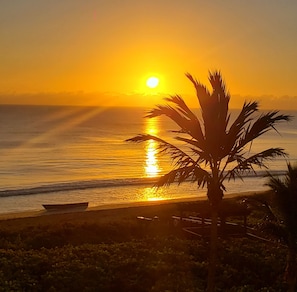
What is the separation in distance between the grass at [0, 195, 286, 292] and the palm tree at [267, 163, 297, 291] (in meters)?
2.20

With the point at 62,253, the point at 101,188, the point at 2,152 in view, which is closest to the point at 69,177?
the point at 101,188

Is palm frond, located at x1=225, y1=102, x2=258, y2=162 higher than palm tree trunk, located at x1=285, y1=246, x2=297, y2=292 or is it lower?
higher

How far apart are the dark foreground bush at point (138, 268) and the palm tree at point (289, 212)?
2.22m

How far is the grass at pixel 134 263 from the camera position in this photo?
14430 millimetres

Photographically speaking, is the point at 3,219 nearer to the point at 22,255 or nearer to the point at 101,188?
the point at 22,255

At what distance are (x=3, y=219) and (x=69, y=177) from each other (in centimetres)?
2395

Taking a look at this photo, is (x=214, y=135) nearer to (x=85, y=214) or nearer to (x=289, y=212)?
(x=289, y=212)

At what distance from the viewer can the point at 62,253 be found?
55.7ft

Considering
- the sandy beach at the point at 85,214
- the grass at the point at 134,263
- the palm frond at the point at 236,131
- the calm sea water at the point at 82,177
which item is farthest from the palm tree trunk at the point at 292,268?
the sandy beach at the point at 85,214

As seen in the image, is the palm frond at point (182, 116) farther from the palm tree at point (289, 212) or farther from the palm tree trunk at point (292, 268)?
the palm tree trunk at point (292, 268)

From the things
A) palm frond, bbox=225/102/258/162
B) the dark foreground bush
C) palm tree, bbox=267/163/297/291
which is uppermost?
palm frond, bbox=225/102/258/162

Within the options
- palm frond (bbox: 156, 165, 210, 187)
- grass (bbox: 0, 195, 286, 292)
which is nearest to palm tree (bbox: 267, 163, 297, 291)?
grass (bbox: 0, 195, 286, 292)

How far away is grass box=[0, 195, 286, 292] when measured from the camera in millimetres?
14430

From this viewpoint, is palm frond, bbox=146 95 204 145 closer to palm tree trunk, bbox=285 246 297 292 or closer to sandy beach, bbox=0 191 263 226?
palm tree trunk, bbox=285 246 297 292
